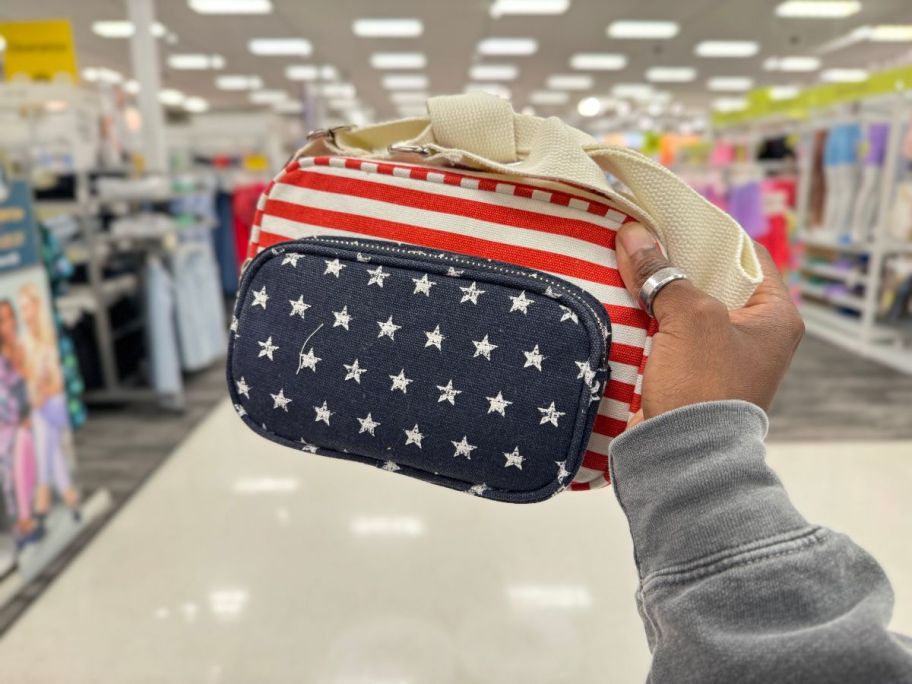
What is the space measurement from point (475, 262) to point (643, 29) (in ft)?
30.1

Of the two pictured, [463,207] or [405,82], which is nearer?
[463,207]

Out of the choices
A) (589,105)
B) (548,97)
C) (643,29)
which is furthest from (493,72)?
(589,105)

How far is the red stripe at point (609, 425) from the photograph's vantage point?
24.6 inches

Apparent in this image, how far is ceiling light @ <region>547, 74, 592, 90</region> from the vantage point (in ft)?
39.4

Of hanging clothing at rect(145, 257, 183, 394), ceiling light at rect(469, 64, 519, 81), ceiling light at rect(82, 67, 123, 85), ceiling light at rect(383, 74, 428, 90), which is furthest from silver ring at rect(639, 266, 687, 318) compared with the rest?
ceiling light at rect(82, 67, 123, 85)

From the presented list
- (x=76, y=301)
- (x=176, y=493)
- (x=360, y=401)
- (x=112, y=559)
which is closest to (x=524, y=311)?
(x=360, y=401)

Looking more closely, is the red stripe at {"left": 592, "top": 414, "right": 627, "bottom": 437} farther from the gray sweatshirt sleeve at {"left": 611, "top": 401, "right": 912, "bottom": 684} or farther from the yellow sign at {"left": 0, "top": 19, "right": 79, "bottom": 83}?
the yellow sign at {"left": 0, "top": 19, "right": 79, "bottom": 83}

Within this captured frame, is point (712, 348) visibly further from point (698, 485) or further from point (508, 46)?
point (508, 46)

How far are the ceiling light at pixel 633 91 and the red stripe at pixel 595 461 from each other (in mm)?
13644

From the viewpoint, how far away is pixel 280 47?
9.44 m

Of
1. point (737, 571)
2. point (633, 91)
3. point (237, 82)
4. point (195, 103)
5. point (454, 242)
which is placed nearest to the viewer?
point (737, 571)

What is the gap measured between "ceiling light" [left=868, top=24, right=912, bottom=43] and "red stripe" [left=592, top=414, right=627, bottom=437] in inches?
383

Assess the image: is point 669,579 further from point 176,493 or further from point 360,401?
point 176,493

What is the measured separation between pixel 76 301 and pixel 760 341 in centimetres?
344
